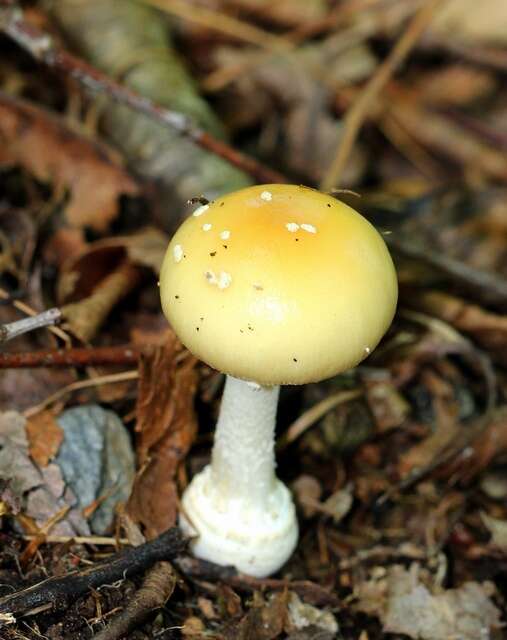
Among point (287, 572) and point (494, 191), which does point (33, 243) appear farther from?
point (494, 191)

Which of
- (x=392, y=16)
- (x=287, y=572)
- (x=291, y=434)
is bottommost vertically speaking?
(x=287, y=572)

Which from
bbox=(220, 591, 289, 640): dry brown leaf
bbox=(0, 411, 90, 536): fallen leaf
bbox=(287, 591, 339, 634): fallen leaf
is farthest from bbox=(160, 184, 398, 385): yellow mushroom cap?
bbox=(287, 591, 339, 634): fallen leaf

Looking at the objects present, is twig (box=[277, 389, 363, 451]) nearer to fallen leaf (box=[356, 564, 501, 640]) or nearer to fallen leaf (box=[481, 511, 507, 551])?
fallen leaf (box=[356, 564, 501, 640])

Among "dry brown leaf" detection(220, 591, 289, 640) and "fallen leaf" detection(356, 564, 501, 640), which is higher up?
"dry brown leaf" detection(220, 591, 289, 640)

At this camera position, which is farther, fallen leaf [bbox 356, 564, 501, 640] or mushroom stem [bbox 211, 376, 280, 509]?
fallen leaf [bbox 356, 564, 501, 640]

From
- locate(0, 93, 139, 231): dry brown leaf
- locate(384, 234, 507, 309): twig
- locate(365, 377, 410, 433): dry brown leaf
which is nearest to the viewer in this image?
locate(365, 377, 410, 433): dry brown leaf

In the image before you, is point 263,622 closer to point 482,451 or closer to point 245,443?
point 245,443

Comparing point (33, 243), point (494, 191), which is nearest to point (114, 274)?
point (33, 243)

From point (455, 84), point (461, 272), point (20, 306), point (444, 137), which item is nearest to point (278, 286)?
point (20, 306)
